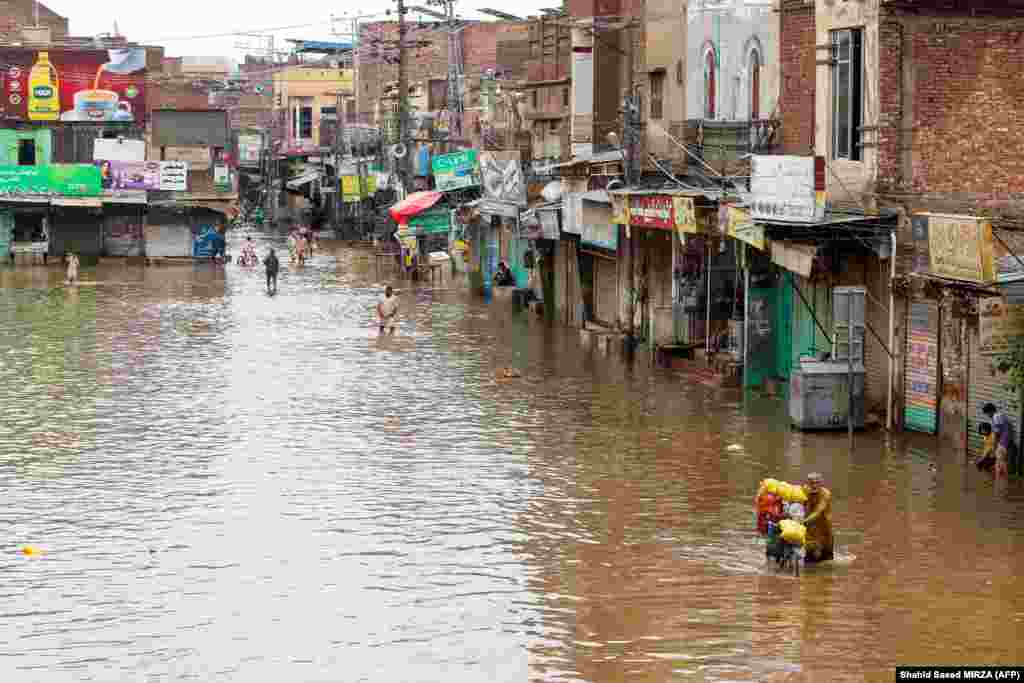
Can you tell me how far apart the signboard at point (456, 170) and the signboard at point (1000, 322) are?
36.6m

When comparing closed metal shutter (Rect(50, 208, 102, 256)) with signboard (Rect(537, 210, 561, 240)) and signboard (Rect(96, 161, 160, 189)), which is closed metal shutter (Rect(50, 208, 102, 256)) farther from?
signboard (Rect(537, 210, 561, 240))

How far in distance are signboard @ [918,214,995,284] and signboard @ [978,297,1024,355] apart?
359 mm

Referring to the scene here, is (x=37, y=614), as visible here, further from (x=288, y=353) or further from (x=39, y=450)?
(x=288, y=353)

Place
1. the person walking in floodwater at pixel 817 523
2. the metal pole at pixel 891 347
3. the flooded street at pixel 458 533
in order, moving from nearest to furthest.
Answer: the flooded street at pixel 458 533 → the person walking in floodwater at pixel 817 523 → the metal pole at pixel 891 347

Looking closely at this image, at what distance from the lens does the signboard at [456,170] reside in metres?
56.0

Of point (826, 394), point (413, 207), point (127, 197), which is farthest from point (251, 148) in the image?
point (826, 394)

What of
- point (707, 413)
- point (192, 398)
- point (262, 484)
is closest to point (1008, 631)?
point (262, 484)

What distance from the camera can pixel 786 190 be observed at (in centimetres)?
2381

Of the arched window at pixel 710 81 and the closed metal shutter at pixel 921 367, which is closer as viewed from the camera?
the closed metal shutter at pixel 921 367

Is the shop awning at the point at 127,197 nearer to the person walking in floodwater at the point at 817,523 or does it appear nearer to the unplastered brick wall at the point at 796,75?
the unplastered brick wall at the point at 796,75

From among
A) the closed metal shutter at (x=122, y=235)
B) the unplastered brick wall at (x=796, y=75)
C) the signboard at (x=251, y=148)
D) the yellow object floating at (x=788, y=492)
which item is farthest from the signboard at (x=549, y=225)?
the signboard at (x=251, y=148)

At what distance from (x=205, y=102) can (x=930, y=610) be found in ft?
201

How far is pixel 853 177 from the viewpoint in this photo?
79.3ft

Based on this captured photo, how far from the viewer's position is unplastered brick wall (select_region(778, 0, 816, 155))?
26562mm
